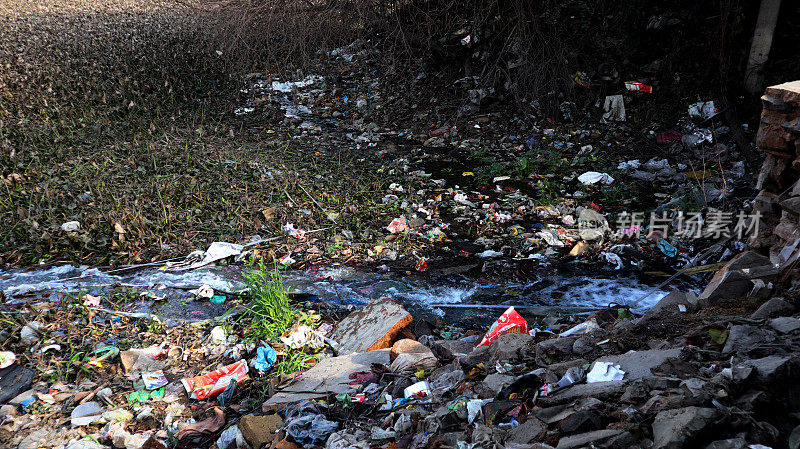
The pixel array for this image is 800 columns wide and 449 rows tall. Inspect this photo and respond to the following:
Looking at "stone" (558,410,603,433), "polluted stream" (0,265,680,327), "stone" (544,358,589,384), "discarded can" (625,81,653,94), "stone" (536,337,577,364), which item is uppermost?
"discarded can" (625,81,653,94)

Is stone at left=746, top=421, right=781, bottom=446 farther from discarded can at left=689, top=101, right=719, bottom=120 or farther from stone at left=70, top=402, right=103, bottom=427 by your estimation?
discarded can at left=689, top=101, right=719, bottom=120

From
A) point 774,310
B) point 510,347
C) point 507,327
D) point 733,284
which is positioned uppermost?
point 774,310

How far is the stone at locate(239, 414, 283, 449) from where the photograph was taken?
1921 millimetres

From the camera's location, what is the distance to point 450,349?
2.48 m

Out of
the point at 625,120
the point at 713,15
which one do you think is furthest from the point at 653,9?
the point at 625,120

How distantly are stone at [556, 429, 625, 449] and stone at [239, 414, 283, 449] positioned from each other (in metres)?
1.16

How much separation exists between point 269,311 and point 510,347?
1.40 metres

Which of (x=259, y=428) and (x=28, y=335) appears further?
(x=28, y=335)

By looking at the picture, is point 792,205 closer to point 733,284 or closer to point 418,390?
→ point 733,284

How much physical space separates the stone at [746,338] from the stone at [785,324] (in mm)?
45

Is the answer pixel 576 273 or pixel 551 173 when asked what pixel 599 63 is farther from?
pixel 576 273

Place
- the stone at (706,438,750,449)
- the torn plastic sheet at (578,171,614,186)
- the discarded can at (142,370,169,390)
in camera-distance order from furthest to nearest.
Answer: the torn plastic sheet at (578,171,614,186) → the discarded can at (142,370,169,390) → the stone at (706,438,750,449)

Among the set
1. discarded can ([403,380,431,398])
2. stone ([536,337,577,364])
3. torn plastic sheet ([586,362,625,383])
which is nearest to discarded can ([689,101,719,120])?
stone ([536,337,577,364])

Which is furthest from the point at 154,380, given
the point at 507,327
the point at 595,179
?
the point at 595,179
